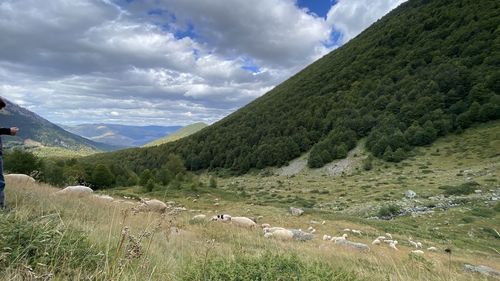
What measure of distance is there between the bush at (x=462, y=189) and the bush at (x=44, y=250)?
1393 inches

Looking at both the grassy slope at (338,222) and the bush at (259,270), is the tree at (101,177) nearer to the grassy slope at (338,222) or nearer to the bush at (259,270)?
the grassy slope at (338,222)

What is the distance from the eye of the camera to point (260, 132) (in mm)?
108750

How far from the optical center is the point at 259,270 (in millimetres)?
3992

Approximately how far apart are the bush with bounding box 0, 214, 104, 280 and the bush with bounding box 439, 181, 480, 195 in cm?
3539

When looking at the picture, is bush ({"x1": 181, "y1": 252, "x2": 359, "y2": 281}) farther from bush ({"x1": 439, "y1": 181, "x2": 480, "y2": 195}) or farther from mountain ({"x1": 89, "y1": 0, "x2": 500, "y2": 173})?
mountain ({"x1": 89, "y1": 0, "x2": 500, "y2": 173})

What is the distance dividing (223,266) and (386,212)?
28.3m

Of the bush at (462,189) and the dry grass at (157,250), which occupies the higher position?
the dry grass at (157,250)

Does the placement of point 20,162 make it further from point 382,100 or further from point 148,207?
point 382,100

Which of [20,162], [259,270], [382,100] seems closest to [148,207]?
[259,270]

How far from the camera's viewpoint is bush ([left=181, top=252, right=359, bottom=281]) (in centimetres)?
378

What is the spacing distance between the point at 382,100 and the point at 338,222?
73.4m

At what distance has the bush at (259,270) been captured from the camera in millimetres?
3777

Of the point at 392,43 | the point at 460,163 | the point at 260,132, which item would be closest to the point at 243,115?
the point at 260,132

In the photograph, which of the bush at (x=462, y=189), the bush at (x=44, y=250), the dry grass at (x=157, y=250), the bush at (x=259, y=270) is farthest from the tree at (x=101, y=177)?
the bush at (x=259, y=270)
